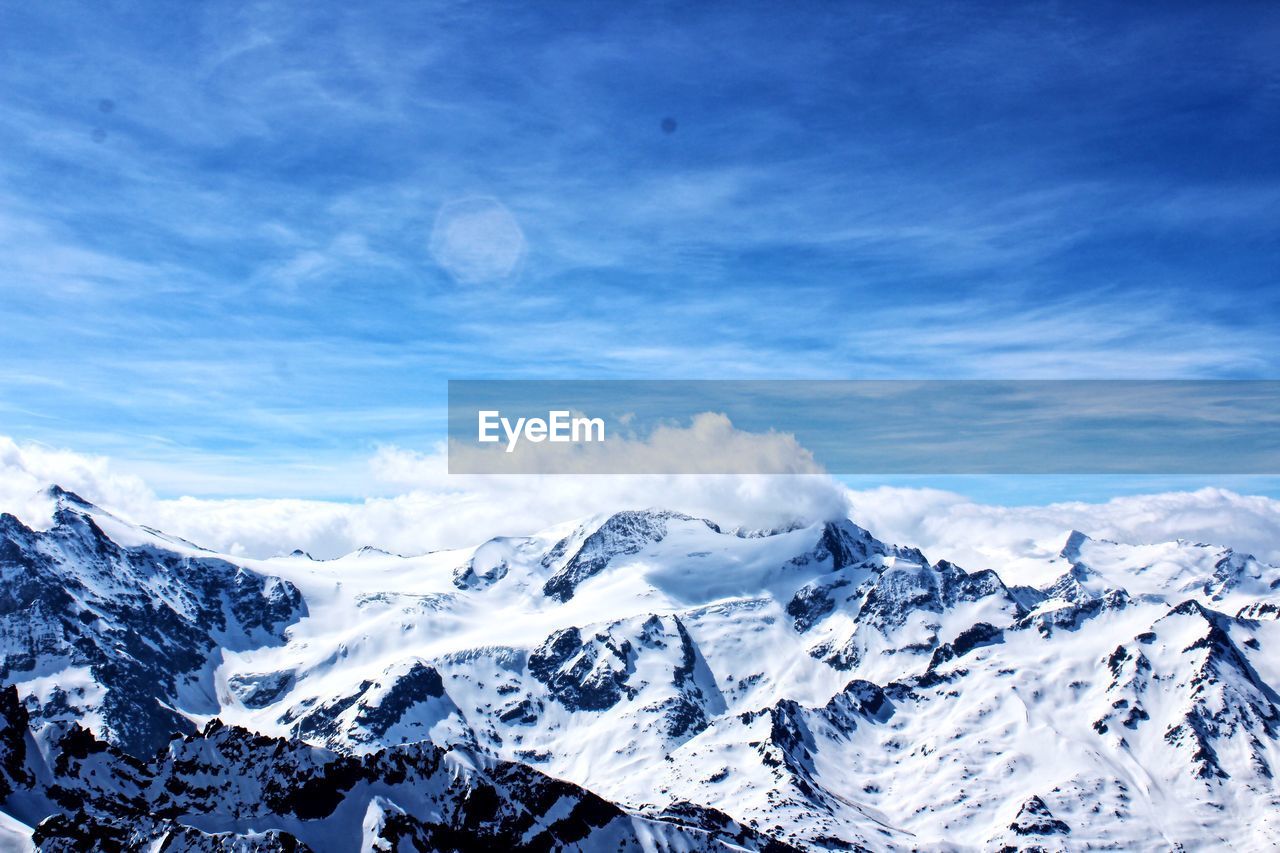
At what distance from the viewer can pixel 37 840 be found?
176 metres

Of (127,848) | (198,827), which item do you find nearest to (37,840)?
(127,848)

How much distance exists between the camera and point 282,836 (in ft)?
626

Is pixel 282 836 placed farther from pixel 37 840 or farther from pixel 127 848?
pixel 37 840

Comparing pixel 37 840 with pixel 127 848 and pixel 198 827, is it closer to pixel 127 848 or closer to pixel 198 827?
pixel 127 848

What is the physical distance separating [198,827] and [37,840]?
25.9 meters

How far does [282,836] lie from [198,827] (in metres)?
16.1

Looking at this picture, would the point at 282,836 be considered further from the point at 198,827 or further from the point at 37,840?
the point at 37,840

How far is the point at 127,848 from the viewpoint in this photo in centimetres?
18188

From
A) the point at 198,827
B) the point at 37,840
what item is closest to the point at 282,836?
the point at 198,827

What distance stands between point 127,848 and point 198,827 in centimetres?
1432

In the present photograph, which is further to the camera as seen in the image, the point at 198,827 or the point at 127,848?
the point at 198,827

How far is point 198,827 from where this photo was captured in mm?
194625

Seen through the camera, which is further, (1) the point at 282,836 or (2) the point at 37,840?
(1) the point at 282,836
